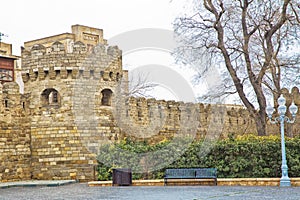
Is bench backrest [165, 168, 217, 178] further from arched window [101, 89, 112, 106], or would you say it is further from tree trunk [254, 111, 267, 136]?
tree trunk [254, 111, 267, 136]

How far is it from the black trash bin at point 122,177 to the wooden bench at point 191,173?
1.25m

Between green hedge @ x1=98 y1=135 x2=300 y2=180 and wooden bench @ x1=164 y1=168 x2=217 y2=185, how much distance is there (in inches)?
28.8

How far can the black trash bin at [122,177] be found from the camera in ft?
60.6

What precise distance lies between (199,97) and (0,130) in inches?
412

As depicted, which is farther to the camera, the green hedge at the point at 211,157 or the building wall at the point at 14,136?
the building wall at the point at 14,136

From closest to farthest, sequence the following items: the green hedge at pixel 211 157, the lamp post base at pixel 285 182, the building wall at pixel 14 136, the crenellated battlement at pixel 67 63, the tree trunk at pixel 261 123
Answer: the lamp post base at pixel 285 182
the green hedge at pixel 211 157
the building wall at pixel 14 136
the crenellated battlement at pixel 67 63
the tree trunk at pixel 261 123

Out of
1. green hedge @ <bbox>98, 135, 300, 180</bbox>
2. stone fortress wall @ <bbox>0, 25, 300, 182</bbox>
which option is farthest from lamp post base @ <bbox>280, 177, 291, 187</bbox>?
stone fortress wall @ <bbox>0, 25, 300, 182</bbox>

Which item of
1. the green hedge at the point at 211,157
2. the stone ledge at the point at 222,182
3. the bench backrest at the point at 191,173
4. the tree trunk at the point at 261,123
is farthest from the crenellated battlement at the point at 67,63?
the tree trunk at the point at 261,123

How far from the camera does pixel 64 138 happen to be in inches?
810

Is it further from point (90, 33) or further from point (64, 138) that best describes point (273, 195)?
point (90, 33)

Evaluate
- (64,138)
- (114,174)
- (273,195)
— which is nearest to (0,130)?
(64,138)

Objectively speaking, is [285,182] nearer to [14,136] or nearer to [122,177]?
[122,177]

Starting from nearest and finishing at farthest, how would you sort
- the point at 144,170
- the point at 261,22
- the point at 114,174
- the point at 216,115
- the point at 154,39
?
the point at 114,174 < the point at 144,170 < the point at 261,22 < the point at 154,39 < the point at 216,115

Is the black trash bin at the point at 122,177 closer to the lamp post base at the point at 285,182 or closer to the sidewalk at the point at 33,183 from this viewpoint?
the sidewalk at the point at 33,183
